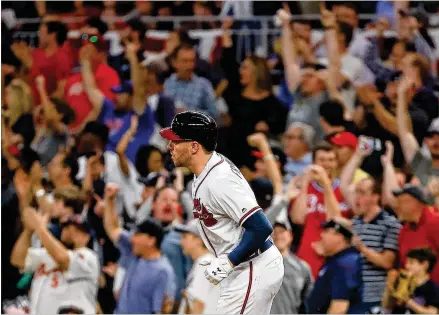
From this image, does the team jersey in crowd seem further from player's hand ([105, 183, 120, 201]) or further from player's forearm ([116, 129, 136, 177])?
player's forearm ([116, 129, 136, 177])

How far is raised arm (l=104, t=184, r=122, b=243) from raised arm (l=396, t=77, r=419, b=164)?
2601 millimetres

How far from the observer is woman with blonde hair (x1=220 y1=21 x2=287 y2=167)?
39.8 feet

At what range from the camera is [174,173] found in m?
11.3

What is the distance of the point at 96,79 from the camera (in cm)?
1368

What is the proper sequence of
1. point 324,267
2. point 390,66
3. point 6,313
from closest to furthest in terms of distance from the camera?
point 324,267, point 6,313, point 390,66

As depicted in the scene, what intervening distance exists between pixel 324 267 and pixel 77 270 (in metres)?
1.95

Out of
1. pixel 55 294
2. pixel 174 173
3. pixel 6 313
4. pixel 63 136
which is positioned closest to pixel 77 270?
pixel 55 294

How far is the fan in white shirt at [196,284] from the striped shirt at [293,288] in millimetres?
503

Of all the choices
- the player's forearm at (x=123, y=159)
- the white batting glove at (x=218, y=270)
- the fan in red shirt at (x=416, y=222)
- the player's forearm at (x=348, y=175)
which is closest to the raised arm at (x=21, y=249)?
the player's forearm at (x=123, y=159)

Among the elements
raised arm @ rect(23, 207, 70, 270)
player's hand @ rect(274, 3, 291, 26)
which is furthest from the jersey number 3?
player's hand @ rect(274, 3, 291, 26)

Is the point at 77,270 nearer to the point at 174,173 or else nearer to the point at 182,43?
the point at 174,173

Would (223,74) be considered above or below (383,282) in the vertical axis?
above

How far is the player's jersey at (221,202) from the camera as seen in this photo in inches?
255

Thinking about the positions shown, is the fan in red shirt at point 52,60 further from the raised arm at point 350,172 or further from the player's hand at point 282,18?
the raised arm at point 350,172
